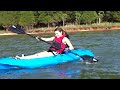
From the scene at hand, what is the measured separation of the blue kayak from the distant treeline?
25.3m

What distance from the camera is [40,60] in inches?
367

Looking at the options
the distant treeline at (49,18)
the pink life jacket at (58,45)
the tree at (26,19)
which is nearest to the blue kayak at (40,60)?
the pink life jacket at (58,45)

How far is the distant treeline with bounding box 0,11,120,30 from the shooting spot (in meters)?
A: 37.0

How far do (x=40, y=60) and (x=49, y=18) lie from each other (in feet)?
93.9

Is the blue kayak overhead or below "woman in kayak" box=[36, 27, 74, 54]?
below

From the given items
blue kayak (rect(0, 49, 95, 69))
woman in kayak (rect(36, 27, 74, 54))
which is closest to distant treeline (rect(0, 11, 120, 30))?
blue kayak (rect(0, 49, 95, 69))

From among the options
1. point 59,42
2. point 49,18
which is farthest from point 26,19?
point 59,42

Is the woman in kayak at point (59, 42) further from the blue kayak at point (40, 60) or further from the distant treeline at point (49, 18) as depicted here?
the distant treeline at point (49, 18)

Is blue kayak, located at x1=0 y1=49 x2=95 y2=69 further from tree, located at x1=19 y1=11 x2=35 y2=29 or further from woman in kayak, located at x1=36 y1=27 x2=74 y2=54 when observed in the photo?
tree, located at x1=19 y1=11 x2=35 y2=29

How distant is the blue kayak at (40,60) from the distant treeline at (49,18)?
25.3 meters

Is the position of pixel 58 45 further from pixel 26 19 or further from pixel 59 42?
Answer: pixel 26 19

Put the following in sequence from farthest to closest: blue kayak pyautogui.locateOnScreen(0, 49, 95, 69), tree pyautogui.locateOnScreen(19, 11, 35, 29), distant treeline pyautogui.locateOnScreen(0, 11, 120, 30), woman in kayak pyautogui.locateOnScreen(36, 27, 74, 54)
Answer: distant treeline pyautogui.locateOnScreen(0, 11, 120, 30) < tree pyautogui.locateOnScreen(19, 11, 35, 29) < woman in kayak pyautogui.locateOnScreen(36, 27, 74, 54) < blue kayak pyautogui.locateOnScreen(0, 49, 95, 69)

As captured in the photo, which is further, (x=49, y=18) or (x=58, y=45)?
(x=49, y=18)
